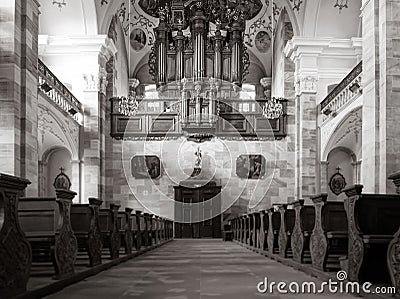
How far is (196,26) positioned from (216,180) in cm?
607

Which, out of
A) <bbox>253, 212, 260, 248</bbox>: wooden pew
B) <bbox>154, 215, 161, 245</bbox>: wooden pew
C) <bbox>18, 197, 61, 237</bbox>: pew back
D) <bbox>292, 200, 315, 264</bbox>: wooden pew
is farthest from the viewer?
<bbox>154, 215, 161, 245</bbox>: wooden pew

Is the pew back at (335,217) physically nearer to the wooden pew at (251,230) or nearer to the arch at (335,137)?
the wooden pew at (251,230)

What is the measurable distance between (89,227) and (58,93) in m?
10.2

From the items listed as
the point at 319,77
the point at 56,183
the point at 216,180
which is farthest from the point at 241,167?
the point at 56,183

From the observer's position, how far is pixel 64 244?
26.5 ft

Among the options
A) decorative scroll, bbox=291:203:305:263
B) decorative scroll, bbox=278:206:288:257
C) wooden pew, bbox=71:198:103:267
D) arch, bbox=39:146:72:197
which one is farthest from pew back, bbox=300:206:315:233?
arch, bbox=39:146:72:197

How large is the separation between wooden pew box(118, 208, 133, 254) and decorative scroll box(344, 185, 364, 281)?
20.9 feet

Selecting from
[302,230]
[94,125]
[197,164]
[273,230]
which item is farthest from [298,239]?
[197,164]

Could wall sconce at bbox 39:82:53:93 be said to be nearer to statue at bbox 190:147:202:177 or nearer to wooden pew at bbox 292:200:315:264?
statue at bbox 190:147:202:177

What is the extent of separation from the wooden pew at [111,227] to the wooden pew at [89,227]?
47.5 inches

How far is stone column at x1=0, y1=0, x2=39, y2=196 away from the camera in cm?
1238

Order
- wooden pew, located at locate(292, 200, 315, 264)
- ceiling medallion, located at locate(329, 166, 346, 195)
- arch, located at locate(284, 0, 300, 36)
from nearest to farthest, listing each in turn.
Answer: wooden pew, located at locate(292, 200, 315, 264), arch, located at locate(284, 0, 300, 36), ceiling medallion, located at locate(329, 166, 346, 195)

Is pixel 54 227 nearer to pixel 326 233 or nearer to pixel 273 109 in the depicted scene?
pixel 326 233

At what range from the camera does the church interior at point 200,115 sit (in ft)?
40.5
